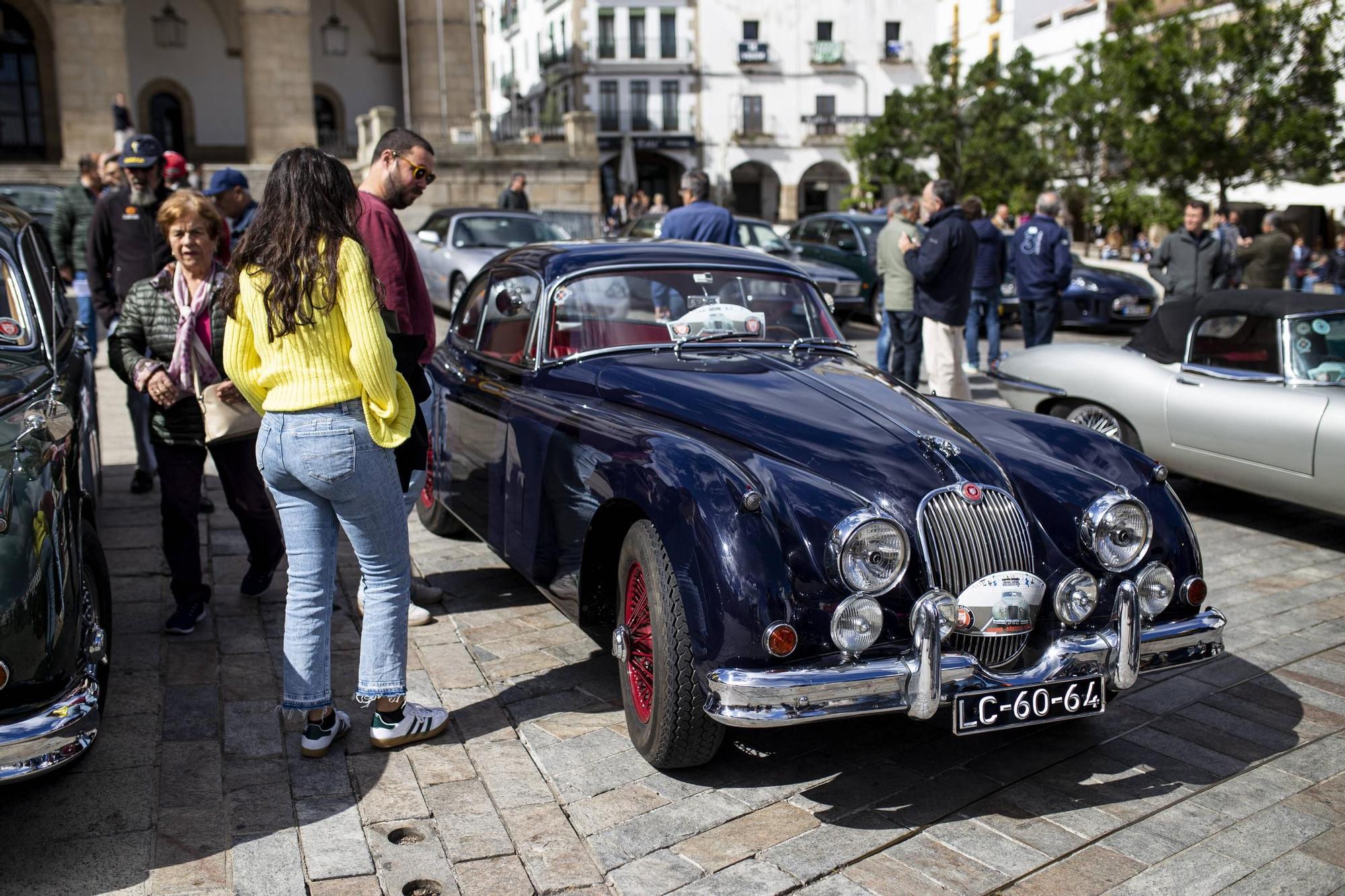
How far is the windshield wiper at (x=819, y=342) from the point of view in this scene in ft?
17.2

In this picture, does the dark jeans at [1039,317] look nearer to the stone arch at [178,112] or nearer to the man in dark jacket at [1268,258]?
the man in dark jacket at [1268,258]

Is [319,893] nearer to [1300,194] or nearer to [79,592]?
[79,592]

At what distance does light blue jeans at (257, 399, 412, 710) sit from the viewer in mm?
3709

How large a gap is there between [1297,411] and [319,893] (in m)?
5.47

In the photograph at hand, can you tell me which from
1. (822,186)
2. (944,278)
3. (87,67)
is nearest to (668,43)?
(822,186)

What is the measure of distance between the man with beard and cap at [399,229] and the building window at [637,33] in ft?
178

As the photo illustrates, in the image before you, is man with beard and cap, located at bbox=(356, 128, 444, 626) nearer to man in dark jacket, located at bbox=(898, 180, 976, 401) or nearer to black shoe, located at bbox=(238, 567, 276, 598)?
black shoe, located at bbox=(238, 567, 276, 598)

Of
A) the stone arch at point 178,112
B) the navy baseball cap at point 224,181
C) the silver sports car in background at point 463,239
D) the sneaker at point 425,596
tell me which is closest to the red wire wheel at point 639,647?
the sneaker at point 425,596

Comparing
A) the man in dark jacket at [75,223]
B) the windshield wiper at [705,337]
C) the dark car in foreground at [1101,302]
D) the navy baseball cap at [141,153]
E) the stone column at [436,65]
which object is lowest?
the dark car in foreground at [1101,302]

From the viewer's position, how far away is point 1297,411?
643 centimetres

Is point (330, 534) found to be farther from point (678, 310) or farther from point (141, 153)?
point (141, 153)

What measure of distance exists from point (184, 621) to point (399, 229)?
186 cm

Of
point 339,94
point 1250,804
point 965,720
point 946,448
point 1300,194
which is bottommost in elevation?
point 1250,804

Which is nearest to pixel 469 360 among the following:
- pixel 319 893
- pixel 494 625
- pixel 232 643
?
pixel 494 625
